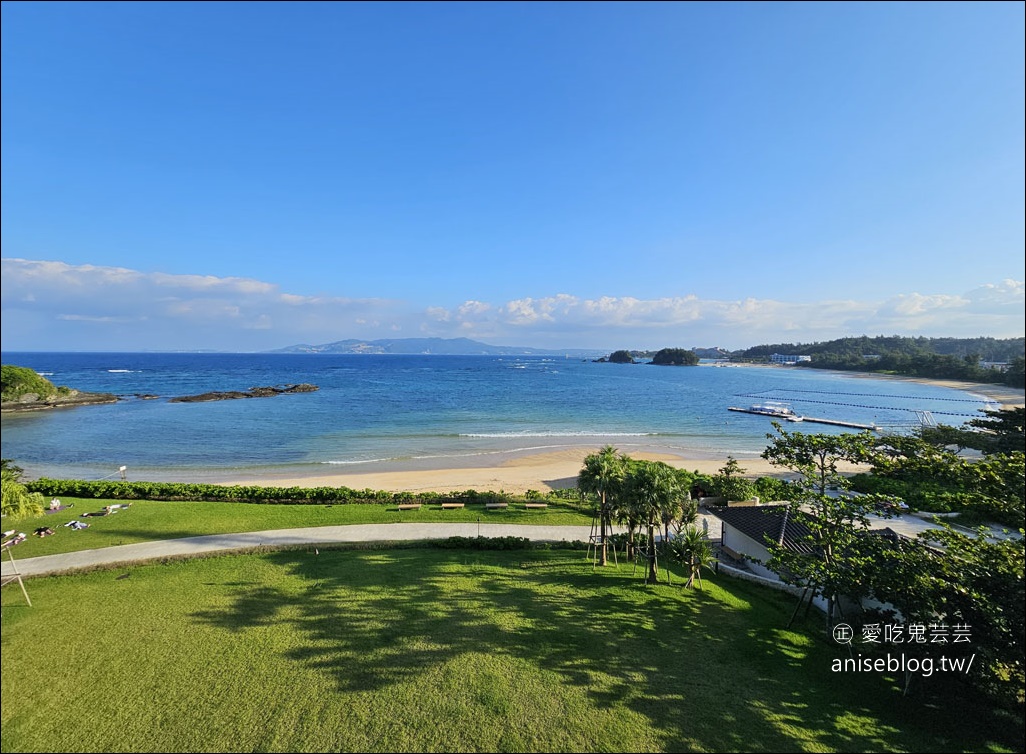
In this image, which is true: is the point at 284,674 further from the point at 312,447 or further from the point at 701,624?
the point at 312,447

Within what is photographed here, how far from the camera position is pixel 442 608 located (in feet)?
35.6

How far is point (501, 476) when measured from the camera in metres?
29.1

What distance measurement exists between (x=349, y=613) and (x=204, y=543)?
7035 millimetres

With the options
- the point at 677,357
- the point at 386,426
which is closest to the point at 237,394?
the point at 386,426

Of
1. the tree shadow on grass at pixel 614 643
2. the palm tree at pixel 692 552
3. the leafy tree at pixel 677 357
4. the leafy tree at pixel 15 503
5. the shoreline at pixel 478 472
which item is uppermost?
the leafy tree at pixel 677 357

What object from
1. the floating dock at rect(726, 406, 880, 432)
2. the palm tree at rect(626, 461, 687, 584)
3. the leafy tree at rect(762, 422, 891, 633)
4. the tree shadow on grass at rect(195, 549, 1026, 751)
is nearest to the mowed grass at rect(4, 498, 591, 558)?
the tree shadow on grass at rect(195, 549, 1026, 751)

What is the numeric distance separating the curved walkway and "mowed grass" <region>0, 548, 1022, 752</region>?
3.55 ft

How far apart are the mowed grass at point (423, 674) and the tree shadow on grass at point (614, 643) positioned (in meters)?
0.05

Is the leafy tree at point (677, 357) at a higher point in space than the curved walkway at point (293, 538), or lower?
higher

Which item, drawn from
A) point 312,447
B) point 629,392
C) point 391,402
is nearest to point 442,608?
point 312,447

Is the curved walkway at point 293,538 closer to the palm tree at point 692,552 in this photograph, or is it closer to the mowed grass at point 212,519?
the mowed grass at point 212,519

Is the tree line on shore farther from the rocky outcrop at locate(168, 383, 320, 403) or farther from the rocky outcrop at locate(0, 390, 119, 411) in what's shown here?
the rocky outcrop at locate(168, 383, 320, 403)

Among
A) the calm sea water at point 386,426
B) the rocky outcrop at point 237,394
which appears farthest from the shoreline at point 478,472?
the rocky outcrop at point 237,394

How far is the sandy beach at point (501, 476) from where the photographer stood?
86.0 ft
